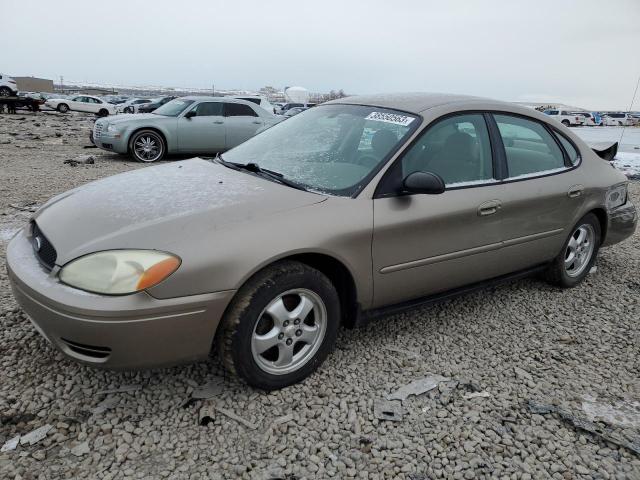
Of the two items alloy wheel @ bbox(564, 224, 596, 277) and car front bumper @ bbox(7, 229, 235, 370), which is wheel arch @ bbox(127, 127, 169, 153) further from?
alloy wheel @ bbox(564, 224, 596, 277)

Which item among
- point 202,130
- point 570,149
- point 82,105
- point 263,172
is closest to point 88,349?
point 263,172

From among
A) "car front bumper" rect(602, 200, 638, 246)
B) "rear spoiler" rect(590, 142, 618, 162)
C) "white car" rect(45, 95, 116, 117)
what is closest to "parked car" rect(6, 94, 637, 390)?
"car front bumper" rect(602, 200, 638, 246)

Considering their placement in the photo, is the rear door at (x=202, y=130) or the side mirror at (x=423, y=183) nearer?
the side mirror at (x=423, y=183)

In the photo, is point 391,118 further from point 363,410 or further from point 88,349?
point 88,349

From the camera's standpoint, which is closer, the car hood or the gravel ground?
the gravel ground

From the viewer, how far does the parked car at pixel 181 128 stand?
1009cm

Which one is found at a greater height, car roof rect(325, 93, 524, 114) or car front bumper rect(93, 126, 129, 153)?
car roof rect(325, 93, 524, 114)

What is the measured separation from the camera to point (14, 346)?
2.85m

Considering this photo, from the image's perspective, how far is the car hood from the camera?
7.41 ft

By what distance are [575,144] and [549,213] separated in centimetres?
79

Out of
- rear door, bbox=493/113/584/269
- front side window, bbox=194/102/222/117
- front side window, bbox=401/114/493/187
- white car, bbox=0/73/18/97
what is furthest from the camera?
white car, bbox=0/73/18/97

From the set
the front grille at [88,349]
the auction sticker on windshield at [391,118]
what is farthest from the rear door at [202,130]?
the front grille at [88,349]

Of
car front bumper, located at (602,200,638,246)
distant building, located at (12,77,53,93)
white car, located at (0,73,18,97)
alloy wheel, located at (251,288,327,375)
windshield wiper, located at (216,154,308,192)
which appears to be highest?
distant building, located at (12,77,53,93)

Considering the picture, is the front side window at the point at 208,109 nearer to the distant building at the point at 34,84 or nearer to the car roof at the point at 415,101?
the car roof at the point at 415,101
